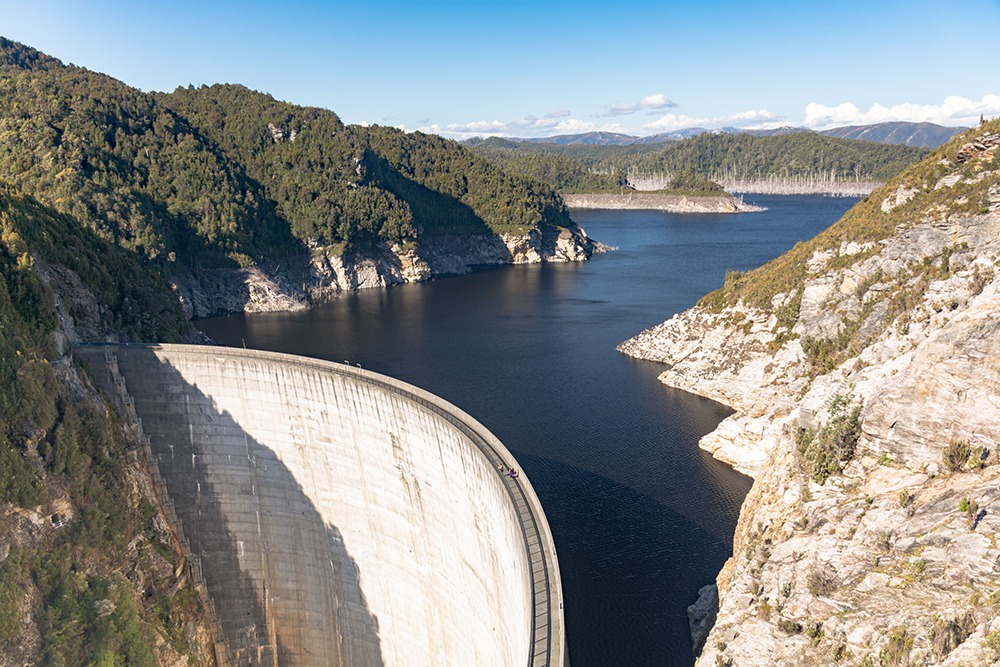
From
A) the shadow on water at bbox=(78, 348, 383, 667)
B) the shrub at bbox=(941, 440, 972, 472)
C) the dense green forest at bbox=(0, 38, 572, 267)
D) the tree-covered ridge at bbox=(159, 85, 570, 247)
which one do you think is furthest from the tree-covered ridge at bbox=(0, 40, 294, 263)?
the shrub at bbox=(941, 440, 972, 472)

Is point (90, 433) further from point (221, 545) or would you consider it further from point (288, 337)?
point (288, 337)

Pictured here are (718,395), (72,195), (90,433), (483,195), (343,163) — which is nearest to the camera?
(90,433)

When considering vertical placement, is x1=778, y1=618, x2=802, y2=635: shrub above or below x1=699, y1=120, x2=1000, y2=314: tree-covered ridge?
below

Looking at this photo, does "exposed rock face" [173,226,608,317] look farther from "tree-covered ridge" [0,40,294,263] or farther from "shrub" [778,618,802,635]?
"shrub" [778,618,802,635]

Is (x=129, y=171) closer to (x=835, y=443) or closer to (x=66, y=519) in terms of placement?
(x=66, y=519)

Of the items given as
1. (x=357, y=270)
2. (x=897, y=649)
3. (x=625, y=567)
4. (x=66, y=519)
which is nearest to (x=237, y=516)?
(x=66, y=519)

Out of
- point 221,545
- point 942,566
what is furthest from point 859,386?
point 221,545
